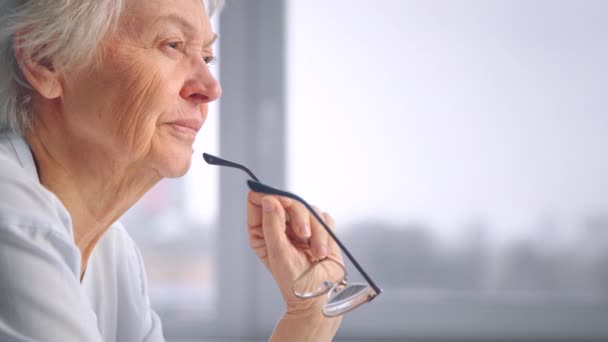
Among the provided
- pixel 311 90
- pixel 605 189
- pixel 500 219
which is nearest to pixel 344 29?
pixel 311 90

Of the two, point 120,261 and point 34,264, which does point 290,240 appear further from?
point 34,264

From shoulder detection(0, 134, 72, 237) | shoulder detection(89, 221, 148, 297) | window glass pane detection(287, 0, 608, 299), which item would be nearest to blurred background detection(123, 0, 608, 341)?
window glass pane detection(287, 0, 608, 299)

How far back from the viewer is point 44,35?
0.88 meters

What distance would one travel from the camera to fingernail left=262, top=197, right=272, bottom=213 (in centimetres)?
104

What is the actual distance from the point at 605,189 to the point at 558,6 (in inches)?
22.5

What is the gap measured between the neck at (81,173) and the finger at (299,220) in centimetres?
23

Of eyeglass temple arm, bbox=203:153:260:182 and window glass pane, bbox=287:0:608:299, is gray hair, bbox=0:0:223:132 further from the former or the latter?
window glass pane, bbox=287:0:608:299

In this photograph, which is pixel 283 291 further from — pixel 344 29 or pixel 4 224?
pixel 344 29

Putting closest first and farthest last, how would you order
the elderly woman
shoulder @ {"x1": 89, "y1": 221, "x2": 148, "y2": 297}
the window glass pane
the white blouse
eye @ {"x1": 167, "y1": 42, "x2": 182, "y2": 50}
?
the white blouse < the elderly woman < eye @ {"x1": 167, "y1": 42, "x2": 182, "y2": 50} < shoulder @ {"x1": 89, "y1": 221, "x2": 148, "y2": 297} < the window glass pane

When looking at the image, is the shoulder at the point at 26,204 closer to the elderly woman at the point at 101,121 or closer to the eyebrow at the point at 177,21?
the elderly woman at the point at 101,121

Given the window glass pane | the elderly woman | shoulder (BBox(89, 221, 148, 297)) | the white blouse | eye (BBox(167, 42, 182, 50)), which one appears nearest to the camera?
the white blouse

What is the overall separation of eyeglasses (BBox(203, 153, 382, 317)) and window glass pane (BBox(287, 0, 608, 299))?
3.05 feet

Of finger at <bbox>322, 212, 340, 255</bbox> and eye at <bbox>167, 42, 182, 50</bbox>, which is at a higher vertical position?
eye at <bbox>167, 42, 182, 50</bbox>

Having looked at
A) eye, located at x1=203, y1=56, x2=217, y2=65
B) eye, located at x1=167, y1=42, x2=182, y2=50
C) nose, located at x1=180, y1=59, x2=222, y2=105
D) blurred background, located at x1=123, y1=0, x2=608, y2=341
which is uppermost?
eye, located at x1=167, y1=42, x2=182, y2=50
